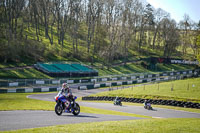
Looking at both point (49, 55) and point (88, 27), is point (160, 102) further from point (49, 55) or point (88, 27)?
point (88, 27)

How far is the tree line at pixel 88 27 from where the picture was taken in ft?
213

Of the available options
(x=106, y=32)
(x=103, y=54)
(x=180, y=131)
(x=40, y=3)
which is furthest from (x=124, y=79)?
(x=180, y=131)

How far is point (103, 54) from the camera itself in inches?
3056

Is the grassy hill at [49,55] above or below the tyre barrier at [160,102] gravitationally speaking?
above

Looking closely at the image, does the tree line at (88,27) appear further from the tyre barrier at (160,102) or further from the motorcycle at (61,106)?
the motorcycle at (61,106)

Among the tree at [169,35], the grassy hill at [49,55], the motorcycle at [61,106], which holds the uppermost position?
the tree at [169,35]

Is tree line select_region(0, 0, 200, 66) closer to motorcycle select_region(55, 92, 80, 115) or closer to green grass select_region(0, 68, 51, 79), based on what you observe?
green grass select_region(0, 68, 51, 79)

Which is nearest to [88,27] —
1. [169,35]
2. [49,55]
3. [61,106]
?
[49,55]

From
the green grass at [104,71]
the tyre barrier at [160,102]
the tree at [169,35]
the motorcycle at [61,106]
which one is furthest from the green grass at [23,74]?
the tree at [169,35]

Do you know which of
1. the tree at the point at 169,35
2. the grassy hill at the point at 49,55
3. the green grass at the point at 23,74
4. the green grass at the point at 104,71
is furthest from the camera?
the tree at the point at 169,35

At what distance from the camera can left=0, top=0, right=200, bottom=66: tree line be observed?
65.0 metres

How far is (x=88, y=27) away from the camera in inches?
3386

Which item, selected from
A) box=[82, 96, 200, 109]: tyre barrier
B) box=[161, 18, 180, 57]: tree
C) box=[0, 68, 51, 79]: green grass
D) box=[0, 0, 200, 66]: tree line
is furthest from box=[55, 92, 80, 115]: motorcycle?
box=[161, 18, 180, 57]: tree

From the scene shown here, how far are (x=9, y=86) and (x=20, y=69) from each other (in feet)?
39.2
